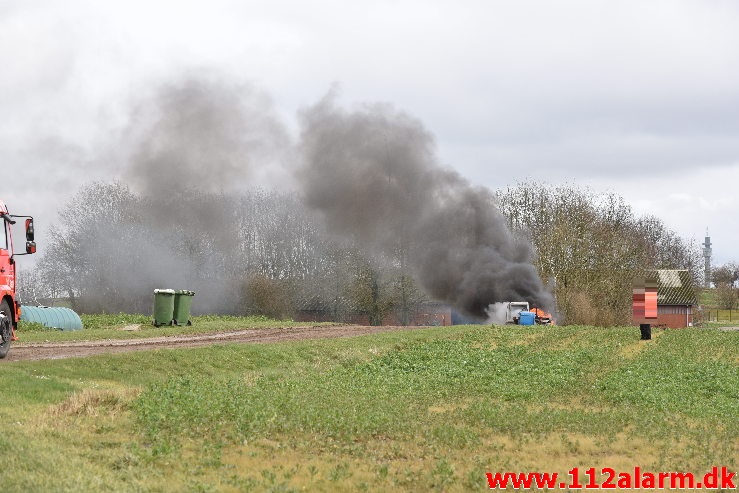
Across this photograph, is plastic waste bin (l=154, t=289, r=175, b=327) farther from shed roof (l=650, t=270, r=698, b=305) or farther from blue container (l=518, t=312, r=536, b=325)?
shed roof (l=650, t=270, r=698, b=305)

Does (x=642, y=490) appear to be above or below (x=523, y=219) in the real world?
below

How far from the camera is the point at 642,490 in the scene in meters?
11.2

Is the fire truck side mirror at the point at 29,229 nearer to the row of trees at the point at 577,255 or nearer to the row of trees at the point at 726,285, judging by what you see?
the row of trees at the point at 577,255

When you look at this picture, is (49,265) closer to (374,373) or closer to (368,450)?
(374,373)

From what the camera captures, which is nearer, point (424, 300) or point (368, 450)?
point (368, 450)

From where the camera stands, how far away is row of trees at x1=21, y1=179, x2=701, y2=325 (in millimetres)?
57344

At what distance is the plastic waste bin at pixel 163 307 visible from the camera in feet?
132

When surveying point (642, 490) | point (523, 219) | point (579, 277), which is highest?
point (523, 219)

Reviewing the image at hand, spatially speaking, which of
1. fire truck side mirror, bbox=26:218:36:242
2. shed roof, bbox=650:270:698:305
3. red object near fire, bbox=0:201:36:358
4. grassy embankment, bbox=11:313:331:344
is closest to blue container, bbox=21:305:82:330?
grassy embankment, bbox=11:313:331:344

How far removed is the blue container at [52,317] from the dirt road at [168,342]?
742 cm

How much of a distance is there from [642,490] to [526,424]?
469 centimetres

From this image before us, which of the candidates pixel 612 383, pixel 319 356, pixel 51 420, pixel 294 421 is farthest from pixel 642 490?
pixel 319 356

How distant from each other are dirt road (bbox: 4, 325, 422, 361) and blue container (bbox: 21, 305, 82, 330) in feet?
24.3

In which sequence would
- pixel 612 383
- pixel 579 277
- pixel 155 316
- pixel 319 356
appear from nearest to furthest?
pixel 612 383
pixel 319 356
pixel 155 316
pixel 579 277
